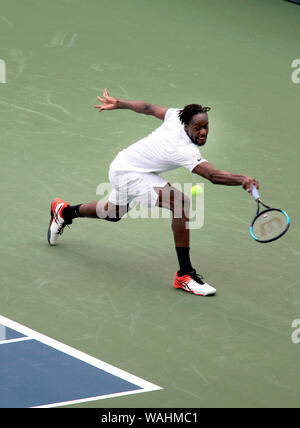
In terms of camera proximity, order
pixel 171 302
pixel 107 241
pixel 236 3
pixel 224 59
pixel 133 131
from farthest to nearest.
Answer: pixel 236 3
pixel 224 59
pixel 133 131
pixel 107 241
pixel 171 302

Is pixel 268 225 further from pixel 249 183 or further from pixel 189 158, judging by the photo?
pixel 189 158

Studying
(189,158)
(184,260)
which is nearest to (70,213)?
(184,260)

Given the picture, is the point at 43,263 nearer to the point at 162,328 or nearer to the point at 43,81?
the point at 162,328

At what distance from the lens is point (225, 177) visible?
23.9 ft

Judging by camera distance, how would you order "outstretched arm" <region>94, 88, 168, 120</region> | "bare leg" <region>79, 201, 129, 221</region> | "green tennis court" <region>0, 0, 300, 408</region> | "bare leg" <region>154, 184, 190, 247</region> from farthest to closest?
1. "bare leg" <region>79, 201, 129, 221</region>
2. "outstretched arm" <region>94, 88, 168, 120</region>
3. "bare leg" <region>154, 184, 190, 247</region>
4. "green tennis court" <region>0, 0, 300, 408</region>

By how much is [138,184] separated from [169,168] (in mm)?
307

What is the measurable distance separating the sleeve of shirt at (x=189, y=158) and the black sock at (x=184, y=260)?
2.50ft

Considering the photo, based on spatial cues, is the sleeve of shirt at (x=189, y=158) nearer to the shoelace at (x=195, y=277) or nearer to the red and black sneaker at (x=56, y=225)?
the shoelace at (x=195, y=277)

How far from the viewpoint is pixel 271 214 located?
7453 millimetres

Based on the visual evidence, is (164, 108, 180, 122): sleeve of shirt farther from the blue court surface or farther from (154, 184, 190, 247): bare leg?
the blue court surface

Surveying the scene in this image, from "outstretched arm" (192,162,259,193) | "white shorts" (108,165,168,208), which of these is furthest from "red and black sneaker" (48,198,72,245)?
"outstretched arm" (192,162,259,193)

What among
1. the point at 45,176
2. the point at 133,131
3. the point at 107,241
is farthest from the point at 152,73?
the point at 107,241

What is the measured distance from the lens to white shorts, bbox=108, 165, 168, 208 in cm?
790
